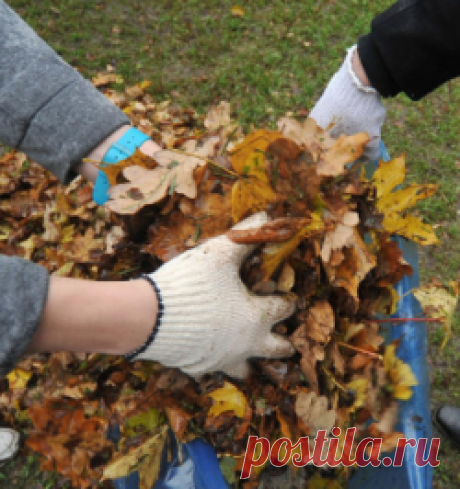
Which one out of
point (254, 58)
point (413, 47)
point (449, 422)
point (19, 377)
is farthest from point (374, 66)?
point (254, 58)

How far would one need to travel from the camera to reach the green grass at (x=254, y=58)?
8.54 ft

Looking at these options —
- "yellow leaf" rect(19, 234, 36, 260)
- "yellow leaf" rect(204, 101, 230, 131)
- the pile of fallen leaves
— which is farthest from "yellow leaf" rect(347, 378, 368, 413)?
"yellow leaf" rect(19, 234, 36, 260)

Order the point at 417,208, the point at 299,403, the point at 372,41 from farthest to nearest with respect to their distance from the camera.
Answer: the point at 417,208
the point at 372,41
the point at 299,403

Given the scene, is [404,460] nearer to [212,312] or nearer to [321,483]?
[321,483]

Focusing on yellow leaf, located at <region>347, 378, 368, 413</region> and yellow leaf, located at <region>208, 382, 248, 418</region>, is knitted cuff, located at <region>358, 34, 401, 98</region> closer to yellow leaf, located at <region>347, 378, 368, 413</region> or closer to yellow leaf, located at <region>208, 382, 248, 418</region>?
yellow leaf, located at <region>347, 378, 368, 413</region>

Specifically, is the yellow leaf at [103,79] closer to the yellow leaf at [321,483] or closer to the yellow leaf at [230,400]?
the yellow leaf at [230,400]

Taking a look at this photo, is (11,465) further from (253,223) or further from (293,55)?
(293,55)

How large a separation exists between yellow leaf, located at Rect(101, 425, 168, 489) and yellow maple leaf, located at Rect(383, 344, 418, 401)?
0.59 metres

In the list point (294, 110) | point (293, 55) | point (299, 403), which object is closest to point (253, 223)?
point (299, 403)

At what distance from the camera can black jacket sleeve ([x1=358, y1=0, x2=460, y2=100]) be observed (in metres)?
1.14

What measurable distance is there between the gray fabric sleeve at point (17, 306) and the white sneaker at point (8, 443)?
1.19 metres

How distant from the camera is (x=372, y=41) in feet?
4.07

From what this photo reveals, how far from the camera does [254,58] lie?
2.88m

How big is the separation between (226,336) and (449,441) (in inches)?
60.8
